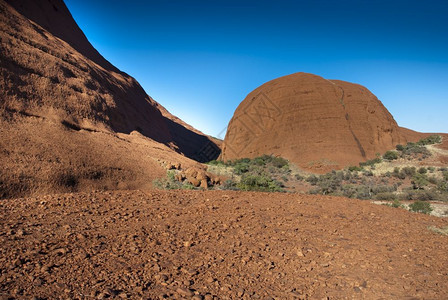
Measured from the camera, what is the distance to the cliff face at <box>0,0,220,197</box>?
7680 millimetres

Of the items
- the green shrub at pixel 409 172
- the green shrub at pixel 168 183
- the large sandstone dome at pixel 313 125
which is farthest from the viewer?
the large sandstone dome at pixel 313 125

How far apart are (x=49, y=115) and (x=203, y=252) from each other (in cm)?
971

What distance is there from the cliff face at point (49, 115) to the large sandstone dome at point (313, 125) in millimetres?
18720

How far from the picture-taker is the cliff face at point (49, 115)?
302 inches

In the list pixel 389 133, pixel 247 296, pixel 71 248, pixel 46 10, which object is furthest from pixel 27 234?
pixel 389 133

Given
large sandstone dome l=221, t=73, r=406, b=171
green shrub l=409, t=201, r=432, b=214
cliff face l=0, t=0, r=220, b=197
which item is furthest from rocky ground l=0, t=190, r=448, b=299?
large sandstone dome l=221, t=73, r=406, b=171

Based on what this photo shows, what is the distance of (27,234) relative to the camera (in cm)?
338

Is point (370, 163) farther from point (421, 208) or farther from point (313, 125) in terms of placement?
point (421, 208)

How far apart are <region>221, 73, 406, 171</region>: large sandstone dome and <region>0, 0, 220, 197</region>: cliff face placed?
18.7 m

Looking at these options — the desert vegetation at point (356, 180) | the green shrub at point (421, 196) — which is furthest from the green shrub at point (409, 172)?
the green shrub at point (421, 196)

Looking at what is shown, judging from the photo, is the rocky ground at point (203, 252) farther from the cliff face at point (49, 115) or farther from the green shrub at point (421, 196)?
the green shrub at point (421, 196)

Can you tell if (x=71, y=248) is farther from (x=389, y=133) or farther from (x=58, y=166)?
(x=389, y=133)

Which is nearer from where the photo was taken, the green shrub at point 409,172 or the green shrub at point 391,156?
the green shrub at point 409,172

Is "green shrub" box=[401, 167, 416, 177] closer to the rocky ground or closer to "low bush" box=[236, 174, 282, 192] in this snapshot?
"low bush" box=[236, 174, 282, 192]
